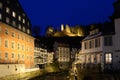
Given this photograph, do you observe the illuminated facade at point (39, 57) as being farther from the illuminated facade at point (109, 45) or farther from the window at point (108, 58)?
the window at point (108, 58)

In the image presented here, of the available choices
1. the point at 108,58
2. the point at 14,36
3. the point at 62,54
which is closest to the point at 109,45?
the point at 108,58

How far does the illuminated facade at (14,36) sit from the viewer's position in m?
53.8

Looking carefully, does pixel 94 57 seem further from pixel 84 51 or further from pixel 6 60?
pixel 6 60

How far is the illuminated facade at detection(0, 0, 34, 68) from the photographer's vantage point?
177 feet

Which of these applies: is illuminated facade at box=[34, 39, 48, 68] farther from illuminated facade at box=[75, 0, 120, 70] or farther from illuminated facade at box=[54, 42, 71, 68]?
illuminated facade at box=[75, 0, 120, 70]

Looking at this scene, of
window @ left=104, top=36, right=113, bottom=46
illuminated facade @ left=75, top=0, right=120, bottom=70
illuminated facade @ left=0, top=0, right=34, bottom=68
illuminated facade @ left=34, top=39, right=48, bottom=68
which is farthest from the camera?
illuminated facade @ left=34, top=39, right=48, bottom=68

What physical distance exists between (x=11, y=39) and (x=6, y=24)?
191 inches

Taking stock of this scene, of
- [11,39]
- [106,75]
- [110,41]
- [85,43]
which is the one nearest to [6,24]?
[11,39]

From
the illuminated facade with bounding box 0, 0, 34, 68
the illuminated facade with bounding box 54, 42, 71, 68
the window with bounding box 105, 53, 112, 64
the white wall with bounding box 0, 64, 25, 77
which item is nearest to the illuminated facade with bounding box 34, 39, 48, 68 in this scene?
the illuminated facade with bounding box 0, 0, 34, 68

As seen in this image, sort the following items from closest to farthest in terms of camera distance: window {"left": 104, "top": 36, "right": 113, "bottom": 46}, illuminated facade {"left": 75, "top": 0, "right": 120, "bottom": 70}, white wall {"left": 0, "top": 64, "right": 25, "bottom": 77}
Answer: illuminated facade {"left": 75, "top": 0, "right": 120, "bottom": 70}, window {"left": 104, "top": 36, "right": 113, "bottom": 46}, white wall {"left": 0, "top": 64, "right": 25, "bottom": 77}

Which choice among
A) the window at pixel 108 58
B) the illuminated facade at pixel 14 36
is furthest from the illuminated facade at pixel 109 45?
the illuminated facade at pixel 14 36

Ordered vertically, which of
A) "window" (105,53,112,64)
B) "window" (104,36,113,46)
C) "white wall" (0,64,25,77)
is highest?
"window" (104,36,113,46)

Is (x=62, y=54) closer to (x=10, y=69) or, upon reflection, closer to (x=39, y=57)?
(x=39, y=57)

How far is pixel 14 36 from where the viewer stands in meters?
60.3
